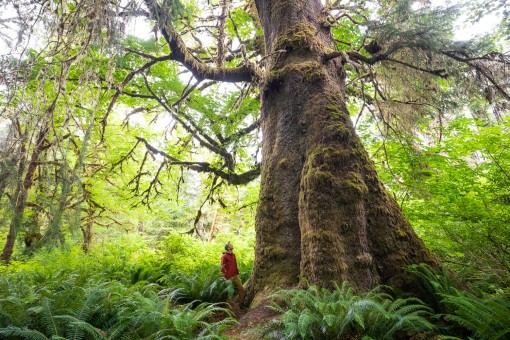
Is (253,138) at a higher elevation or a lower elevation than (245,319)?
higher

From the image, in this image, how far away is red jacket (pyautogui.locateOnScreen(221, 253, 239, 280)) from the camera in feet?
17.5

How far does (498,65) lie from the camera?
15.3 ft

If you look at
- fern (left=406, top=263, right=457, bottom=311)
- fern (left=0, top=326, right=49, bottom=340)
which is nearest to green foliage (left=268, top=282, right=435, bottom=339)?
fern (left=406, top=263, right=457, bottom=311)

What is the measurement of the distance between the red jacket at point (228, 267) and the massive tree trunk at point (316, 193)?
112 centimetres

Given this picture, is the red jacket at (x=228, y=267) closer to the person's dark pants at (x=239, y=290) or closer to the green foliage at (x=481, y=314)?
the person's dark pants at (x=239, y=290)

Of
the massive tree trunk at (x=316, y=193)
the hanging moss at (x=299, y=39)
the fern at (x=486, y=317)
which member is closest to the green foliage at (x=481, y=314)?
the fern at (x=486, y=317)

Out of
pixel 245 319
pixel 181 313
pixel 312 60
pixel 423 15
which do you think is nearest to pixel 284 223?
pixel 245 319

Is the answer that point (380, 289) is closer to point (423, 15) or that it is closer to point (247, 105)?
point (423, 15)

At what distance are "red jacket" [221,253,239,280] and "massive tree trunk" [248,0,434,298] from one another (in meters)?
1.12

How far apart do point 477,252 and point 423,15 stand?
3.34 m

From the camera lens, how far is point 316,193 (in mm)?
3822

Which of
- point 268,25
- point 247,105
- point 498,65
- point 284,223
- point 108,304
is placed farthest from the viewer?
point 247,105

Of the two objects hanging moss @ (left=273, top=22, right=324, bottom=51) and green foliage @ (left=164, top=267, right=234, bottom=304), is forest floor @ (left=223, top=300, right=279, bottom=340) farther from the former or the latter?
hanging moss @ (left=273, top=22, right=324, bottom=51)

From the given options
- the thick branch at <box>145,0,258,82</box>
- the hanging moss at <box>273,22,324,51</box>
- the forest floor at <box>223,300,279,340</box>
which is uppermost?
the hanging moss at <box>273,22,324,51</box>
